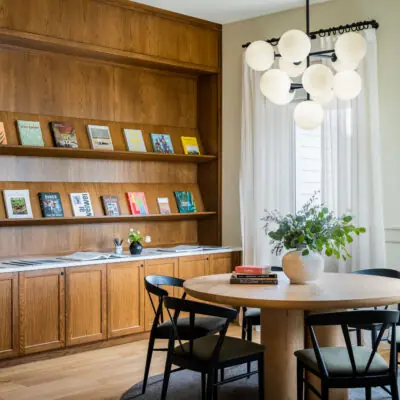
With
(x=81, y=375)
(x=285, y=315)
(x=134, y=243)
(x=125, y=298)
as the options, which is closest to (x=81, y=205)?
(x=134, y=243)

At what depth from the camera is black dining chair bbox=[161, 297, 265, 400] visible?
11.2 feet

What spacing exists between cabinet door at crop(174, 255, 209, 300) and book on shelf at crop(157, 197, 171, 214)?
2.03 ft

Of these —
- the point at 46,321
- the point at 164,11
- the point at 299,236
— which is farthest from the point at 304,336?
the point at 164,11

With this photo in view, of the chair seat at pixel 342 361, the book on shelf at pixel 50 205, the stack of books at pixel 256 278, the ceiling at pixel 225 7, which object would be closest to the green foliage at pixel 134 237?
the book on shelf at pixel 50 205

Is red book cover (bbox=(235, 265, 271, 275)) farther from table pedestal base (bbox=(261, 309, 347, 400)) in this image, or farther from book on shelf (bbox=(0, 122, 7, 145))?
book on shelf (bbox=(0, 122, 7, 145))

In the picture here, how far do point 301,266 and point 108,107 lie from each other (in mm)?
3020

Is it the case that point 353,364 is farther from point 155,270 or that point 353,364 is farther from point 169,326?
point 155,270

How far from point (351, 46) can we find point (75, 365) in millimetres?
3052

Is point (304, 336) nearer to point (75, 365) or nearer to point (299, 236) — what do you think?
point (299, 236)

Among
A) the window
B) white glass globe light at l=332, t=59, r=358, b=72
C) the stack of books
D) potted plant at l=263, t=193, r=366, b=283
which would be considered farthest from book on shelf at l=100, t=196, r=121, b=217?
white glass globe light at l=332, t=59, r=358, b=72

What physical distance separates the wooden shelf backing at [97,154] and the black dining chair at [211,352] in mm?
2438

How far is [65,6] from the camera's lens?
566 cm

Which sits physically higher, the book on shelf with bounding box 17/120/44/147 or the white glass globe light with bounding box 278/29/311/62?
the white glass globe light with bounding box 278/29/311/62

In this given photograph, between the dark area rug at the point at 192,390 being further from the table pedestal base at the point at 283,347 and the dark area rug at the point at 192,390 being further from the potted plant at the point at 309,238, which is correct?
the potted plant at the point at 309,238
